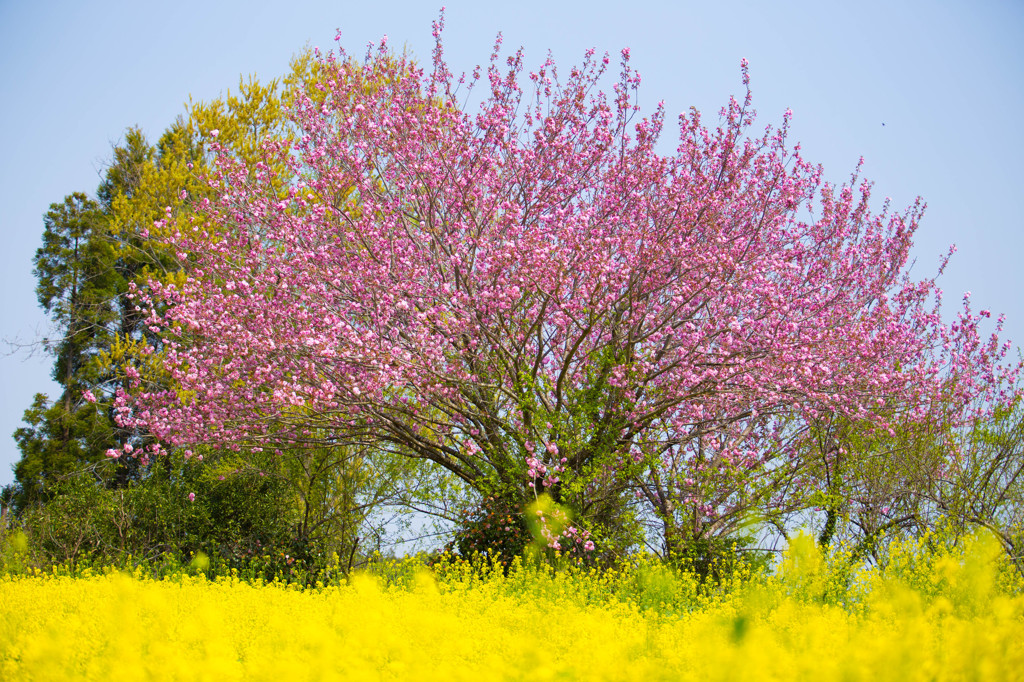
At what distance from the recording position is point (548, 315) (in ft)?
36.8

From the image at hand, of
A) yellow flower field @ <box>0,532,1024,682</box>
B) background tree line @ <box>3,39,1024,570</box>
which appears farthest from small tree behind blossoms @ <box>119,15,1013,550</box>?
yellow flower field @ <box>0,532,1024,682</box>

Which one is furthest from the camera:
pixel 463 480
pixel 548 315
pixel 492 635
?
pixel 463 480

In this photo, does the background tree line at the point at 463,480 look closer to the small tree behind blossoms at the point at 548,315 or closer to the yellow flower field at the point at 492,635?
the small tree behind blossoms at the point at 548,315

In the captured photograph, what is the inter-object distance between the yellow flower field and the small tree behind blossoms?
9.53ft

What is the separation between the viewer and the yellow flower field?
4500 mm

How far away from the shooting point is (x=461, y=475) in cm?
1258

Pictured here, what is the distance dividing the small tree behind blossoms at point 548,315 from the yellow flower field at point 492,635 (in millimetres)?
2904

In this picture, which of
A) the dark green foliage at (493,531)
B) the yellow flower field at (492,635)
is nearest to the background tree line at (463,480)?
the dark green foliage at (493,531)

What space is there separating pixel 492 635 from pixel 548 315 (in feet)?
18.9

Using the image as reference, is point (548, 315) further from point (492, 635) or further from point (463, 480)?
point (492, 635)

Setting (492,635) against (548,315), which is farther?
(548,315)

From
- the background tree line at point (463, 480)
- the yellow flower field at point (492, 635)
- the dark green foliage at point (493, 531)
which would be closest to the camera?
the yellow flower field at point (492, 635)

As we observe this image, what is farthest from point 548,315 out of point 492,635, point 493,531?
→ point 492,635

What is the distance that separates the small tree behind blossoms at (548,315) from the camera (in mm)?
10734
